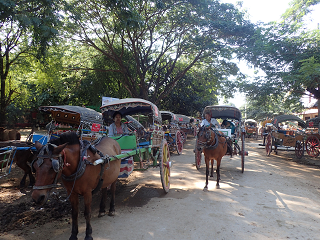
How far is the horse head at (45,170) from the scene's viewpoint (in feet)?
8.80

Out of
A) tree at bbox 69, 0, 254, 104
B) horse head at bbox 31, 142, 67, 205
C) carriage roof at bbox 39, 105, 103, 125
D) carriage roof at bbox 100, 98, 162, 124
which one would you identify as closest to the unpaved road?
horse head at bbox 31, 142, 67, 205

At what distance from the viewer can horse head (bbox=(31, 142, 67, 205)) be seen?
268 centimetres

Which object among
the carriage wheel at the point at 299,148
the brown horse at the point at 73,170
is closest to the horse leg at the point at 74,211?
the brown horse at the point at 73,170

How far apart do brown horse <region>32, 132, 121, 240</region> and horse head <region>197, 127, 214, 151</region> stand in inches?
118

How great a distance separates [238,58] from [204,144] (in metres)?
10.4

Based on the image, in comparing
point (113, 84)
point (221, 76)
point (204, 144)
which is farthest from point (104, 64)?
point (204, 144)

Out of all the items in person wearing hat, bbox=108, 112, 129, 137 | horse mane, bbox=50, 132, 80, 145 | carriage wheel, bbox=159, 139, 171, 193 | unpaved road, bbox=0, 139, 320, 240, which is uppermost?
person wearing hat, bbox=108, 112, 129, 137

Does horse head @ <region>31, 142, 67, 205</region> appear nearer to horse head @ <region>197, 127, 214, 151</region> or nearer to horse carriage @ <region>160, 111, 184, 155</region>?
horse head @ <region>197, 127, 214, 151</region>

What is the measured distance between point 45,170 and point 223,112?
8770 mm

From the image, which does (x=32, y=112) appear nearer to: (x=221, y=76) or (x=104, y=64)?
(x=104, y=64)

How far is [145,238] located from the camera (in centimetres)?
365

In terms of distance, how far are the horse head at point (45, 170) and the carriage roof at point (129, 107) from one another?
2.74m

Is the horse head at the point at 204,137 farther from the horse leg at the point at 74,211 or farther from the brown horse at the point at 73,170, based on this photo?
the horse leg at the point at 74,211

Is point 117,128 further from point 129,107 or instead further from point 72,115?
point 72,115
